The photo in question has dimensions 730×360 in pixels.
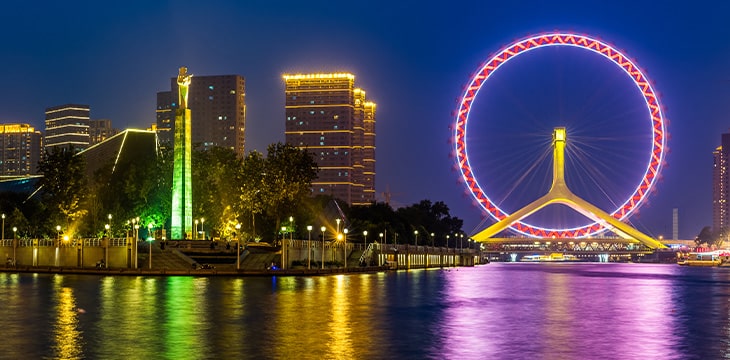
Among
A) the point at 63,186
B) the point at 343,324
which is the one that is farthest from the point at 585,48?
the point at 343,324

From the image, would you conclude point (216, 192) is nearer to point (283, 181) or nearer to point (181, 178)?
point (283, 181)

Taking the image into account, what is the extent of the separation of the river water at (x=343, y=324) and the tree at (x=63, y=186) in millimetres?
52814

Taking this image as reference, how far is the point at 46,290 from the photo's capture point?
58969 mm

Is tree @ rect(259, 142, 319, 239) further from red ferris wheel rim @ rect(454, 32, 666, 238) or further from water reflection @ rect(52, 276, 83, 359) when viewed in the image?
water reflection @ rect(52, 276, 83, 359)

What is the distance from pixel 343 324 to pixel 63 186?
271ft

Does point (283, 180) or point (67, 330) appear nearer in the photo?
point (67, 330)

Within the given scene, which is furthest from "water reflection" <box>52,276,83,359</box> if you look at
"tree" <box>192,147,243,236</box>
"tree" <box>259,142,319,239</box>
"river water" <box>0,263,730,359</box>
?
"tree" <box>192,147,243,236</box>

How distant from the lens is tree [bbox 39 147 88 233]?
114438 millimetres

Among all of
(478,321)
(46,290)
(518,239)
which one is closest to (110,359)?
(478,321)

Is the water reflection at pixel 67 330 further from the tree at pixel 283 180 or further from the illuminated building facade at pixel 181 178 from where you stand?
the tree at pixel 283 180

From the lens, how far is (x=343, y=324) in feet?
130


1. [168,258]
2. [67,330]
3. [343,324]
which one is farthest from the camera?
[168,258]

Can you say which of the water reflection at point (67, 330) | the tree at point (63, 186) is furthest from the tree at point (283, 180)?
the water reflection at point (67, 330)

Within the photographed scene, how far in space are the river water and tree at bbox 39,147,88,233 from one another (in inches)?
2079
